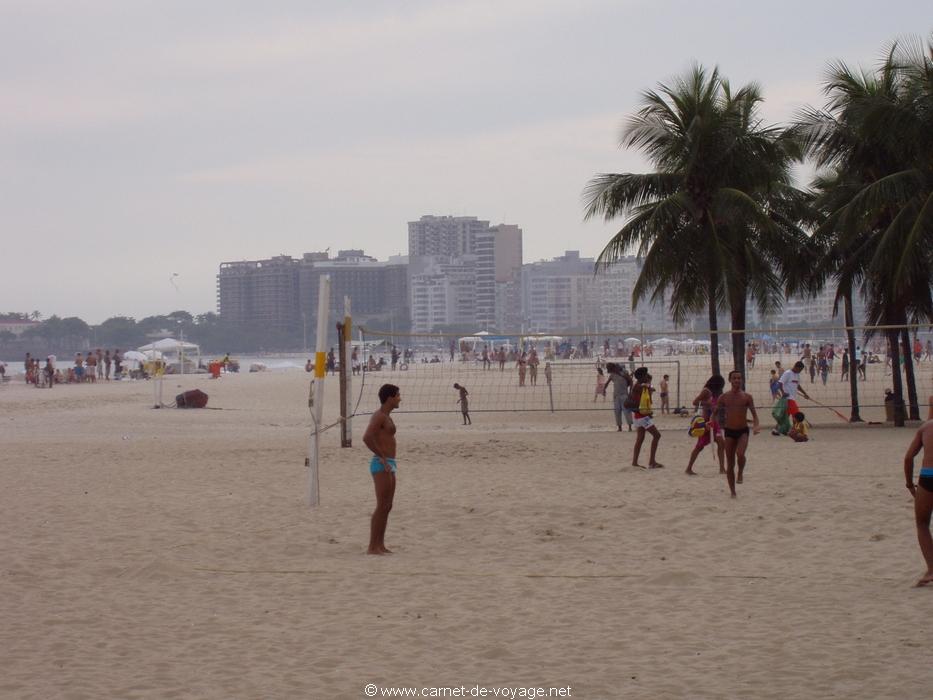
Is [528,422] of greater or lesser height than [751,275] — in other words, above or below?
below

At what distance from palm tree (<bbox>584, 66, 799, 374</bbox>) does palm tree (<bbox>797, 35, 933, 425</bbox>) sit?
100 centimetres

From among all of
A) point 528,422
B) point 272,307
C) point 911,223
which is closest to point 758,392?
point 528,422

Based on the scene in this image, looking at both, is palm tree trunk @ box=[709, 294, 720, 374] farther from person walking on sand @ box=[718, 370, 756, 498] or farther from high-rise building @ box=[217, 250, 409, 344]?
high-rise building @ box=[217, 250, 409, 344]

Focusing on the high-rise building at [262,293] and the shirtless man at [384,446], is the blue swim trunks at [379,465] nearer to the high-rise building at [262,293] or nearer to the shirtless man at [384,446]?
the shirtless man at [384,446]

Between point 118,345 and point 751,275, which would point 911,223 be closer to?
point 751,275

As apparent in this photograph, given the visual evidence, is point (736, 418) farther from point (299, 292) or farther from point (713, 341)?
point (299, 292)

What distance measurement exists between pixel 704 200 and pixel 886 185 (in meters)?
3.79

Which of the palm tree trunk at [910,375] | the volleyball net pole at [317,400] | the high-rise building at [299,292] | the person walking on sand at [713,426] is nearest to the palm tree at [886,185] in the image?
the palm tree trunk at [910,375]

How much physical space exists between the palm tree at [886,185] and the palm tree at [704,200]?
997 millimetres

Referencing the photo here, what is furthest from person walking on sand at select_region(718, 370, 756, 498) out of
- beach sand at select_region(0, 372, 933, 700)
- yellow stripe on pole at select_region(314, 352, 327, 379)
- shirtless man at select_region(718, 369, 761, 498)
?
yellow stripe on pole at select_region(314, 352, 327, 379)

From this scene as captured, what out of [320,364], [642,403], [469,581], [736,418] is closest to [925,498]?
[469,581]

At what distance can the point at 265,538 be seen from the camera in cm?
909

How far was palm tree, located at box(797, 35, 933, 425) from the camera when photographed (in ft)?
60.3

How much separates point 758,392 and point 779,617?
2478 centimetres
